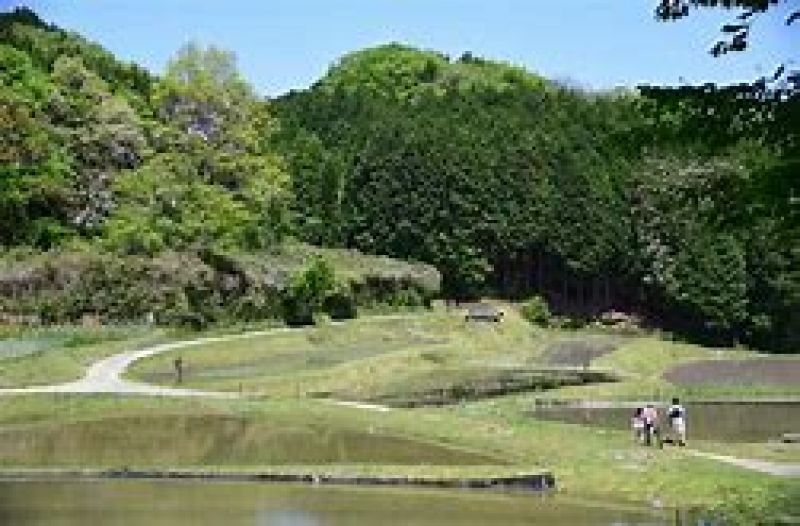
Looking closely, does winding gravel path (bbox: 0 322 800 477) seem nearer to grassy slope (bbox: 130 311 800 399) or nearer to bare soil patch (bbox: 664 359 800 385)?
grassy slope (bbox: 130 311 800 399)

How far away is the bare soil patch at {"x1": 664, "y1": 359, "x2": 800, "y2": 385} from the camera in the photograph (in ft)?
194

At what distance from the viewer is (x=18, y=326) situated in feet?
214

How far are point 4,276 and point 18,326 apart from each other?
3.83 metres

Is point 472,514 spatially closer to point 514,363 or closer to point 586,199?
point 514,363

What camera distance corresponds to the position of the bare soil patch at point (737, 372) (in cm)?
5922

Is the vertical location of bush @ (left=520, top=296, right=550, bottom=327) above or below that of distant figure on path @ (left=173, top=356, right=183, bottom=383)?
above

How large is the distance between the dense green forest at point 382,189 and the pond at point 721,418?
1313 centimetres

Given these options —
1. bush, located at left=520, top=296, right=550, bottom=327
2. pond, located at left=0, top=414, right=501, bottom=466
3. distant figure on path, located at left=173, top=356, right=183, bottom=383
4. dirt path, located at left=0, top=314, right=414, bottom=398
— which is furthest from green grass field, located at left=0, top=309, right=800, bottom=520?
bush, located at left=520, top=296, right=550, bottom=327

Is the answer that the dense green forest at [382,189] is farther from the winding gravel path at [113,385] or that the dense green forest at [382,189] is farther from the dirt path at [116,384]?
the winding gravel path at [113,385]

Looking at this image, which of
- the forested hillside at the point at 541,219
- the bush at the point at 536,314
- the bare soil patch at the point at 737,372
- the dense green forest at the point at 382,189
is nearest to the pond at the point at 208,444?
the bare soil patch at the point at 737,372

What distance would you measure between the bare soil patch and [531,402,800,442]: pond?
21.2ft

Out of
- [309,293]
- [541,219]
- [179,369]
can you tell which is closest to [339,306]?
[309,293]

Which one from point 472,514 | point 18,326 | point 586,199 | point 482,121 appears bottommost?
point 472,514

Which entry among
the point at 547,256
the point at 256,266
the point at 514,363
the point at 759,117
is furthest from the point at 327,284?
the point at 759,117
